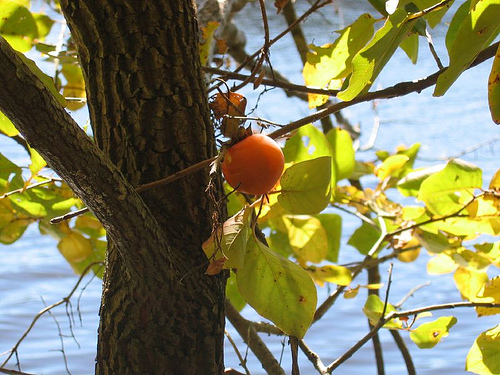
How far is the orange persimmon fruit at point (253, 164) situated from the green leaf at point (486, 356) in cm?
20

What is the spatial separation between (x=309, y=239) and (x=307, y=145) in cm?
8

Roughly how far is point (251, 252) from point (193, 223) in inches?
1.6

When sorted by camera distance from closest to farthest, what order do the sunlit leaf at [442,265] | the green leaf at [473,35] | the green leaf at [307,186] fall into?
the green leaf at [473,35]
the green leaf at [307,186]
the sunlit leaf at [442,265]

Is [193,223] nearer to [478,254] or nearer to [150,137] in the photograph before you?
[150,137]

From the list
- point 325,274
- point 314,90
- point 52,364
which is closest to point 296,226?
point 325,274

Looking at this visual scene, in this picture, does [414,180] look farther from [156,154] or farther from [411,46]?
[156,154]

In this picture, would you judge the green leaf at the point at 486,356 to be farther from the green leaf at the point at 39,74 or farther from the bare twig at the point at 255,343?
the green leaf at the point at 39,74

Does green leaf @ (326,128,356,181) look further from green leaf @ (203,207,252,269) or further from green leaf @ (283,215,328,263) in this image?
green leaf @ (203,207,252,269)

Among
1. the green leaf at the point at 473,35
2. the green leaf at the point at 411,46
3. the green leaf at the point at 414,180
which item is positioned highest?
the green leaf at the point at 411,46

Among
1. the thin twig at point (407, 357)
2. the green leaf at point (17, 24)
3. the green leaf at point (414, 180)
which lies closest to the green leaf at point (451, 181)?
Result: the green leaf at point (414, 180)

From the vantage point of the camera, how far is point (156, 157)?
33 cm

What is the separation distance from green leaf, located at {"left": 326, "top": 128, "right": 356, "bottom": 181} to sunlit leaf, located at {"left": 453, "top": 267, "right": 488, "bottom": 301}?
135 mm

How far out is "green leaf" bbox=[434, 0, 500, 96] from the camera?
207 mm

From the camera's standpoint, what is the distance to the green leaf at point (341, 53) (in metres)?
0.32
